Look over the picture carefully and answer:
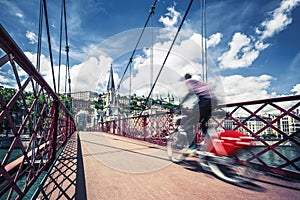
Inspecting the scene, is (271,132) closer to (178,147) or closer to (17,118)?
(178,147)

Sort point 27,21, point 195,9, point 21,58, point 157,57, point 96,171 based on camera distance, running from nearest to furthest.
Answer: point 21,58
point 96,171
point 27,21
point 195,9
point 157,57

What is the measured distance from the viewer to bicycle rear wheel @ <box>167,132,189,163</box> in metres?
2.95

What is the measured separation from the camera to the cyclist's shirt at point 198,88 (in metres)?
2.50

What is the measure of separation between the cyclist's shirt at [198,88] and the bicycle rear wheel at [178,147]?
79 centimetres

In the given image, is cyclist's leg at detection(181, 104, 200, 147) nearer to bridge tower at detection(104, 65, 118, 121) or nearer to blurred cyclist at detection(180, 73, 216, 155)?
blurred cyclist at detection(180, 73, 216, 155)

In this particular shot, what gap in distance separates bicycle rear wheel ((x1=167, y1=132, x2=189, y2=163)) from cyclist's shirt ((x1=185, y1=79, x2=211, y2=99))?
791 mm

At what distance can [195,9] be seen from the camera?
713cm

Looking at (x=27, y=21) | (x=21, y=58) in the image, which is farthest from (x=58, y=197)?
(x=27, y=21)

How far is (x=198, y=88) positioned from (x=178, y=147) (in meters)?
1.10

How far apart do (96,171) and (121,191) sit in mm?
801

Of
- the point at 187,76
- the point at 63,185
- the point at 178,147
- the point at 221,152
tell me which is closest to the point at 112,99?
the point at 178,147

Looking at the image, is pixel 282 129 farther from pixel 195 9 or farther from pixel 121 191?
pixel 195 9

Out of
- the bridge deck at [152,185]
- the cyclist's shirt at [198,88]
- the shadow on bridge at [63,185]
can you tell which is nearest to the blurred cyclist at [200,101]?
the cyclist's shirt at [198,88]

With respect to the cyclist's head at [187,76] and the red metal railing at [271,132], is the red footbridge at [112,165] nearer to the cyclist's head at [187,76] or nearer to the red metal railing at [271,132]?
the red metal railing at [271,132]
